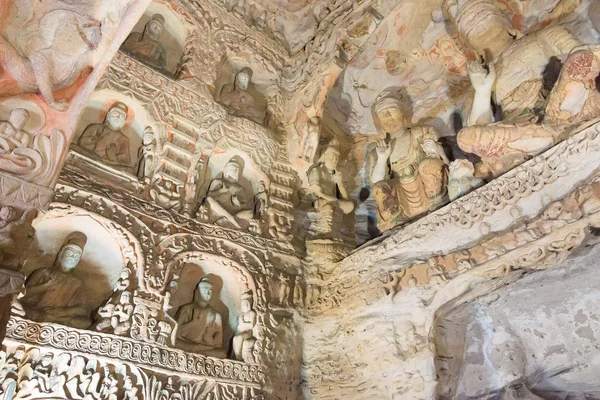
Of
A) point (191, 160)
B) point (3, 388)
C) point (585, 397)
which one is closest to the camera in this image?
point (3, 388)

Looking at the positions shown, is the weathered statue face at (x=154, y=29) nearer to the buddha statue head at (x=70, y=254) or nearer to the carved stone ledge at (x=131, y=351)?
the buddha statue head at (x=70, y=254)

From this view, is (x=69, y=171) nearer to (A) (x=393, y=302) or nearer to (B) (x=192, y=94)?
(B) (x=192, y=94)

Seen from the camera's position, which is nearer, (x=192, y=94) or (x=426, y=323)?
(x=426, y=323)

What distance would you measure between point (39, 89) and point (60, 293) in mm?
1776

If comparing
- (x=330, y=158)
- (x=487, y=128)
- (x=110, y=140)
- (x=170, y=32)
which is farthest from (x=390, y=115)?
(x=110, y=140)

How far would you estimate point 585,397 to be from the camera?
11.7 feet

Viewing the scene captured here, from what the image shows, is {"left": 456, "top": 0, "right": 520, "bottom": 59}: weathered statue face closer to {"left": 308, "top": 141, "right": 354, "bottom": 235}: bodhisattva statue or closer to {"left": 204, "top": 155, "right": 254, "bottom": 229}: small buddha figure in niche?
{"left": 308, "top": 141, "right": 354, "bottom": 235}: bodhisattva statue

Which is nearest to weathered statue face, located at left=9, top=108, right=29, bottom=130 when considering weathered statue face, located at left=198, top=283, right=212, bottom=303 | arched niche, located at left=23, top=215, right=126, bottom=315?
arched niche, located at left=23, top=215, right=126, bottom=315

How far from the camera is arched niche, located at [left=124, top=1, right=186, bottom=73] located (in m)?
5.50

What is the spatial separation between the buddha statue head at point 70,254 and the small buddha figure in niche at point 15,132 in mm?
1533

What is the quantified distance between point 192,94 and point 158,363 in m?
2.89

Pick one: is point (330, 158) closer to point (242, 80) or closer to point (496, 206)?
point (242, 80)

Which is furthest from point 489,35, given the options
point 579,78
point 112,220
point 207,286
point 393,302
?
point 112,220

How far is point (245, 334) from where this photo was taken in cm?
439
